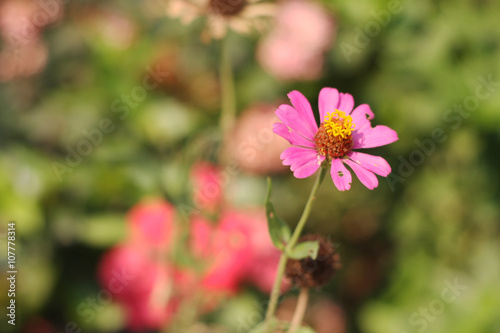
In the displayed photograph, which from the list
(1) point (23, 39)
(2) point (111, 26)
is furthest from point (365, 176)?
(1) point (23, 39)

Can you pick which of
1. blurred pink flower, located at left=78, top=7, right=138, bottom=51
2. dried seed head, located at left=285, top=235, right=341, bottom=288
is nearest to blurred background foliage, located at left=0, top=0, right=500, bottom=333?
blurred pink flower, located at left=78, top=7, right=138, bottom=51

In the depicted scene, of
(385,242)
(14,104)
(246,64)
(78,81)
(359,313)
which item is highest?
(246,64)

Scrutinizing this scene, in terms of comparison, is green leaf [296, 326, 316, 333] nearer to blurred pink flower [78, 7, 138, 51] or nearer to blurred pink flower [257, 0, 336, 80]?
blurred pink flower [257, 0, 336, 80]

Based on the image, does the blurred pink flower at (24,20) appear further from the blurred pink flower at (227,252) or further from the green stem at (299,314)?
the green stem at (299,314)

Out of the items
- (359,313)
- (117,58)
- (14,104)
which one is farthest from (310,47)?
(14,104)

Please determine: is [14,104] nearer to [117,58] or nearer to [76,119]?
[76,119]

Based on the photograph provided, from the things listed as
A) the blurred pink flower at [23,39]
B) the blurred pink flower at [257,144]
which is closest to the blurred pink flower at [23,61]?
the blurred pink flower at [23,39]
